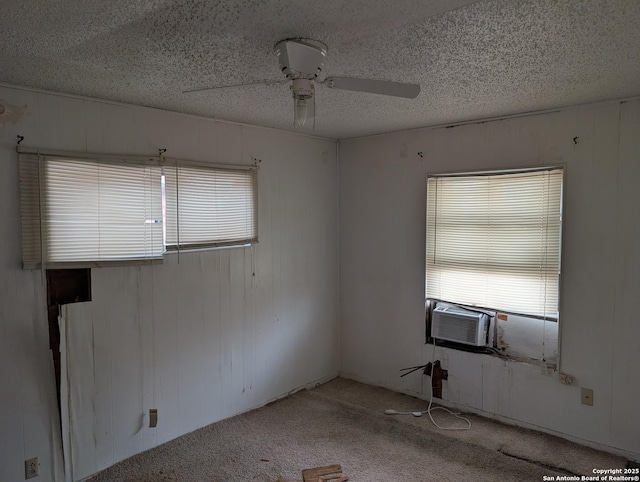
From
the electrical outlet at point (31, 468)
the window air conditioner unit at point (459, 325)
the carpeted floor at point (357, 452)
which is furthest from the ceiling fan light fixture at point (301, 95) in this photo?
the electrical outlet at point (31, 468)

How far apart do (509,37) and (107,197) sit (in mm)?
2437

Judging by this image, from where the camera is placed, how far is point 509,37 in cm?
180

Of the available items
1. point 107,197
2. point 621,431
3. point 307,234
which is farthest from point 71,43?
point 621,431

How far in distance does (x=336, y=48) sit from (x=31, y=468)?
2.88 m

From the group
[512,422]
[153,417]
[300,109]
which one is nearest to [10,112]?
[300,109]

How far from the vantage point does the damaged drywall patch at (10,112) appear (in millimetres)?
2385

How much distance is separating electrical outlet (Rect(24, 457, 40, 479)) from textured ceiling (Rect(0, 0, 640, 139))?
2.17 meters

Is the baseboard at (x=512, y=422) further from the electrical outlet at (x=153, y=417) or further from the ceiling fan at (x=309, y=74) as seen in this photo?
the ceiling fan at (x=309, y=74)

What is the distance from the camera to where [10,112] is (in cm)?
241

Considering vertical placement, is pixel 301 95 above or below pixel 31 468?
above

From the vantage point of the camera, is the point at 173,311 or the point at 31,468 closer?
the point at 31,468

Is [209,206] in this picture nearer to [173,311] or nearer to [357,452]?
[173,311]

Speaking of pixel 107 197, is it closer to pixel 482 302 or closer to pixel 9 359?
pixel 9 359

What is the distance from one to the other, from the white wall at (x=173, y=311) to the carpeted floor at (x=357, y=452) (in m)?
0.20
